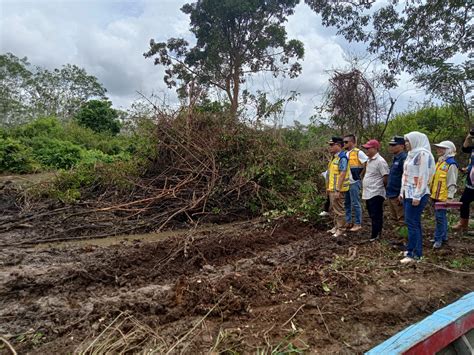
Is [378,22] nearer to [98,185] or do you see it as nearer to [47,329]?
[98,185]

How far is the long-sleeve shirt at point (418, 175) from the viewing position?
417 centimetres

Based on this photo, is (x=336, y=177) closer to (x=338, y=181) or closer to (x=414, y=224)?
(x=338, y=181)

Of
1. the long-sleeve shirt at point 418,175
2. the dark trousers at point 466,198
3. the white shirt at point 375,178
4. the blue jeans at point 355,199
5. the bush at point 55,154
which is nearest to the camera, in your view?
the long-sleeve shirt at point 418,175

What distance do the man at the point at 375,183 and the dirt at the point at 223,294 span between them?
40cm

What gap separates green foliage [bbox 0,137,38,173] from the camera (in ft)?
42.1

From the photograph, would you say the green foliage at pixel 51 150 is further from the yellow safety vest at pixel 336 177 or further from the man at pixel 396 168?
the man at pixel 396 168

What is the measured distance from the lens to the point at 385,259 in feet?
15.1

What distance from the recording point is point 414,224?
433 centimetres

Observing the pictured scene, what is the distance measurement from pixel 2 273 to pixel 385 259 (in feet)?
16.8

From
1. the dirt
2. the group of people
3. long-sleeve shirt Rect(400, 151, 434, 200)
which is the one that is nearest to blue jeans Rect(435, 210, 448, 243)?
the group of people

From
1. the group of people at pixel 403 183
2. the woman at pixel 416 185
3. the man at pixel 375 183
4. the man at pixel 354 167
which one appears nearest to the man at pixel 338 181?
the group of people at pixel 403 183

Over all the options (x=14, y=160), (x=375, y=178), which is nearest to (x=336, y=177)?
(x=375, y=178)

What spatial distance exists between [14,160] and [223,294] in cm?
1269

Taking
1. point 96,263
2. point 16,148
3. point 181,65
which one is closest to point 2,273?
point 96,263
